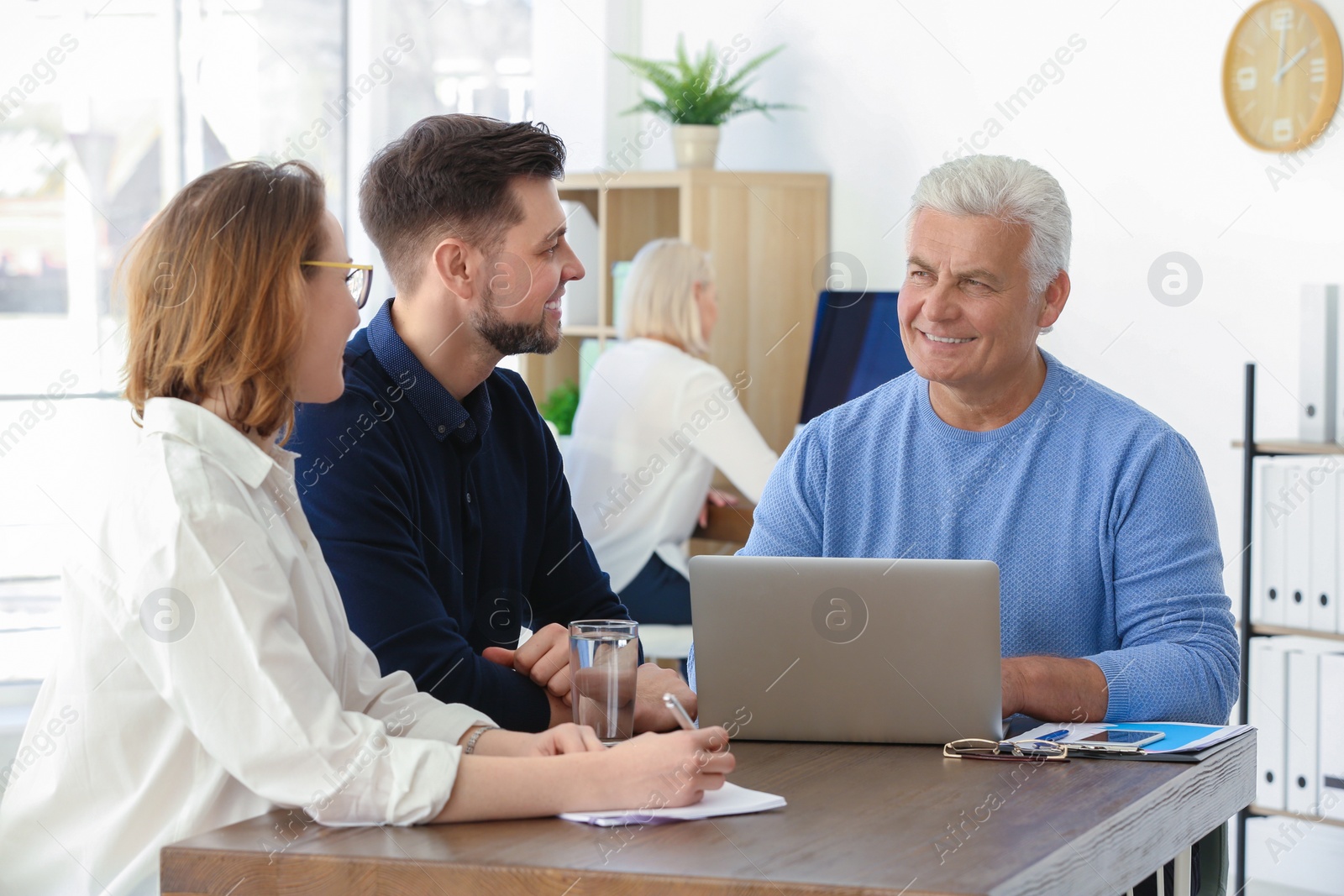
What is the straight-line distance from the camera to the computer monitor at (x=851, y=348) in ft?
12.6

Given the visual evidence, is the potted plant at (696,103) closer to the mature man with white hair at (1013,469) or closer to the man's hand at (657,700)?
the mature man with white hair at (1013,469)

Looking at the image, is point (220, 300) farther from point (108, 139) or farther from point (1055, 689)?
point (108, 139)

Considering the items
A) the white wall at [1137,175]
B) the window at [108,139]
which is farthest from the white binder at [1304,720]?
the window at [108,139]

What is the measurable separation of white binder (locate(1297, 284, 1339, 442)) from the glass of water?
203 cm

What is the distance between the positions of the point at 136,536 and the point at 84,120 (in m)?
3.31

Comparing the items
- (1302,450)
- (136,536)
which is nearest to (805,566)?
(136,536)

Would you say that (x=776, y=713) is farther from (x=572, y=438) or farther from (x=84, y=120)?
(x=84, y=120)

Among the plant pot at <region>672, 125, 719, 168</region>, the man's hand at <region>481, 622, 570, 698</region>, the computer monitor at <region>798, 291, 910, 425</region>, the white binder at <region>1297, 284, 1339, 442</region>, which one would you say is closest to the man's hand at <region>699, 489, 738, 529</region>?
the computer monitor at <region>798, 291, 910, 425</region>

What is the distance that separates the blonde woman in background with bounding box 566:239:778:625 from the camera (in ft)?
12.1

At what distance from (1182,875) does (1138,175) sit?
2.32 meters

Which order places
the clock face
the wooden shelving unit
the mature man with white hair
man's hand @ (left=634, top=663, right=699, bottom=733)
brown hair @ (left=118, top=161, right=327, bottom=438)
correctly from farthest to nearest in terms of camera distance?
the wooden shelving unit
the clock face
the mature man with white hair
man's hand @ (left=634, top=663, right=699, bottom=733)
brown hair @ (left=118, top=161, right=327, bottom=438)

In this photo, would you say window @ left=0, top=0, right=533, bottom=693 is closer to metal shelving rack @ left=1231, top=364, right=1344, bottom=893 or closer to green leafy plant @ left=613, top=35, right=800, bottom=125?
green leafy plant @ left=613, top=35, right=800, bottom=125

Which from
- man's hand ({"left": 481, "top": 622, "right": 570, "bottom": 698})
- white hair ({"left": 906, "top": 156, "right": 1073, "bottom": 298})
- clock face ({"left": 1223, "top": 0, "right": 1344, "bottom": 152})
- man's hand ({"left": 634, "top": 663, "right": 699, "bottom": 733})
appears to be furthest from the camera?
clock face ({"left": 1223, "top": 0, "right": 1344, "bottom": 152})

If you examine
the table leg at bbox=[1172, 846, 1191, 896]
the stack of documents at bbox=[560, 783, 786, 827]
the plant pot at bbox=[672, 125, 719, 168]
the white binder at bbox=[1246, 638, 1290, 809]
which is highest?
the plant pot at bbox=[672, 125, 719, 168]
